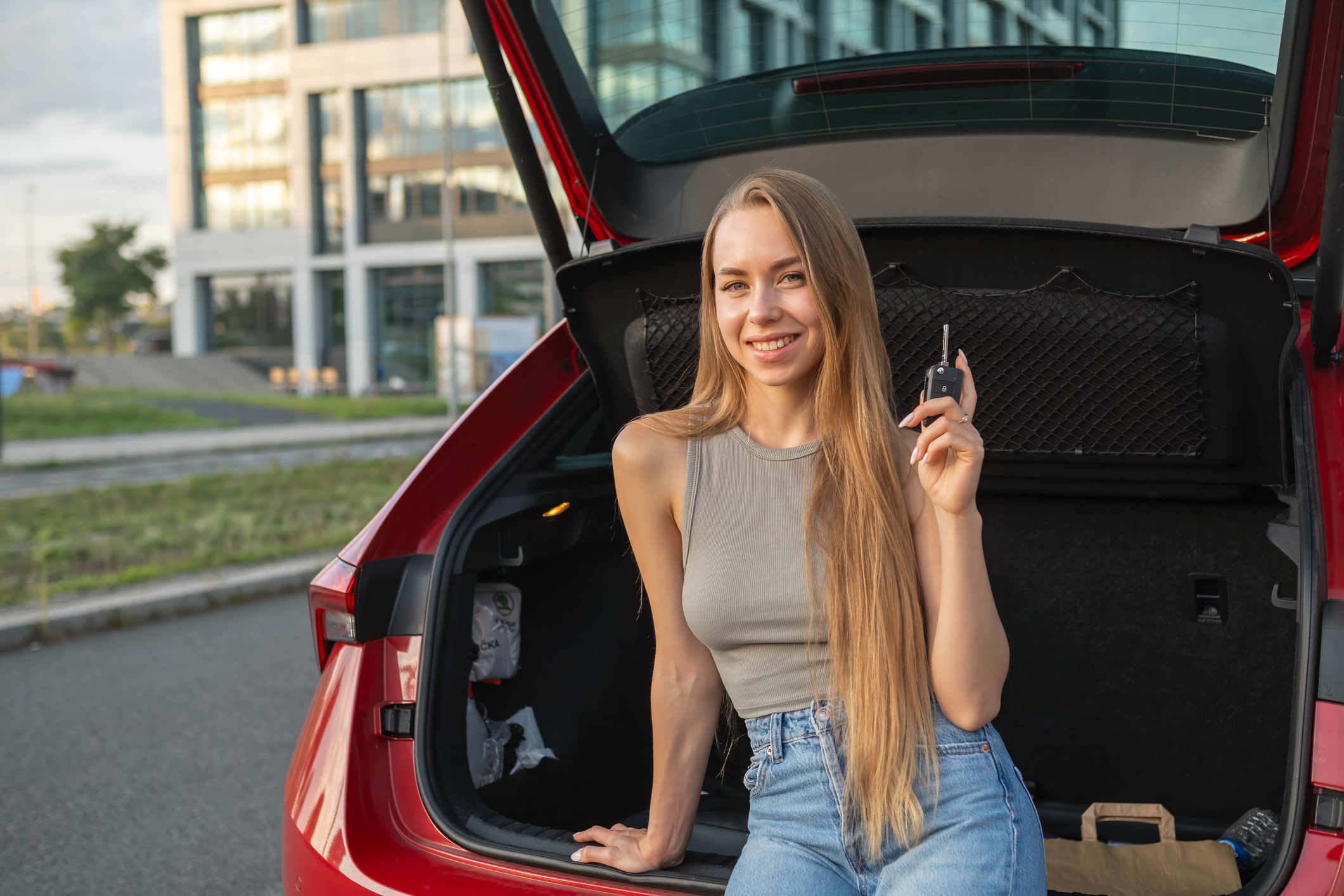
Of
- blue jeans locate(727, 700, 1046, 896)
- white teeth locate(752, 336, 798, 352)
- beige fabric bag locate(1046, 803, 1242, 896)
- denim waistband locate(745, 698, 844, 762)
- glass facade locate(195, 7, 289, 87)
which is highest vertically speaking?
glass facade locate(195, 7, 289, 87)

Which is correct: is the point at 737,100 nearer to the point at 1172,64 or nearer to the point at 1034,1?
the point at 1034,1

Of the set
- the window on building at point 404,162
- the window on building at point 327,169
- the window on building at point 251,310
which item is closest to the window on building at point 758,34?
the window on building at point 404,162

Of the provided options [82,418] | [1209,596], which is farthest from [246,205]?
[1209,596]

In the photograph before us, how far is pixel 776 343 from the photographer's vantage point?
5.98 ft

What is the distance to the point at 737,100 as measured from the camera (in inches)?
95.4

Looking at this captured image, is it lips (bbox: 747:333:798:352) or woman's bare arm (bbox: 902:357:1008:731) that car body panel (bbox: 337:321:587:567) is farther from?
woman's bare arm (bbox: 902:357:1008:731)

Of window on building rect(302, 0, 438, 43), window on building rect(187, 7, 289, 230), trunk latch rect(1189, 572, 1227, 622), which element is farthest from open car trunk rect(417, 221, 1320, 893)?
window on building rect(187, 7, 289, 230)

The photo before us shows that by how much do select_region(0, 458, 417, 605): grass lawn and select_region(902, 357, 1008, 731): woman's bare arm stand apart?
5.46m

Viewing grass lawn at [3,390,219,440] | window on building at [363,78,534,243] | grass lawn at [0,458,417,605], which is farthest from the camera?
window on building at [363,78,534,243]

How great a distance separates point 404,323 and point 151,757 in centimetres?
4575

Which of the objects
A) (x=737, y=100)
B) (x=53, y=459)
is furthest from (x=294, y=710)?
(x=53, y=459)

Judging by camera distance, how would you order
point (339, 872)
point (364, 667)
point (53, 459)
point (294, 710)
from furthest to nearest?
1. point (53, 459)
2. point (294, 710)
3. point (364, 667)
4. point (339, 872)

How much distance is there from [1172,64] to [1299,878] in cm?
138

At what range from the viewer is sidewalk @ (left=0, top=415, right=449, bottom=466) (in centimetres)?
1719
